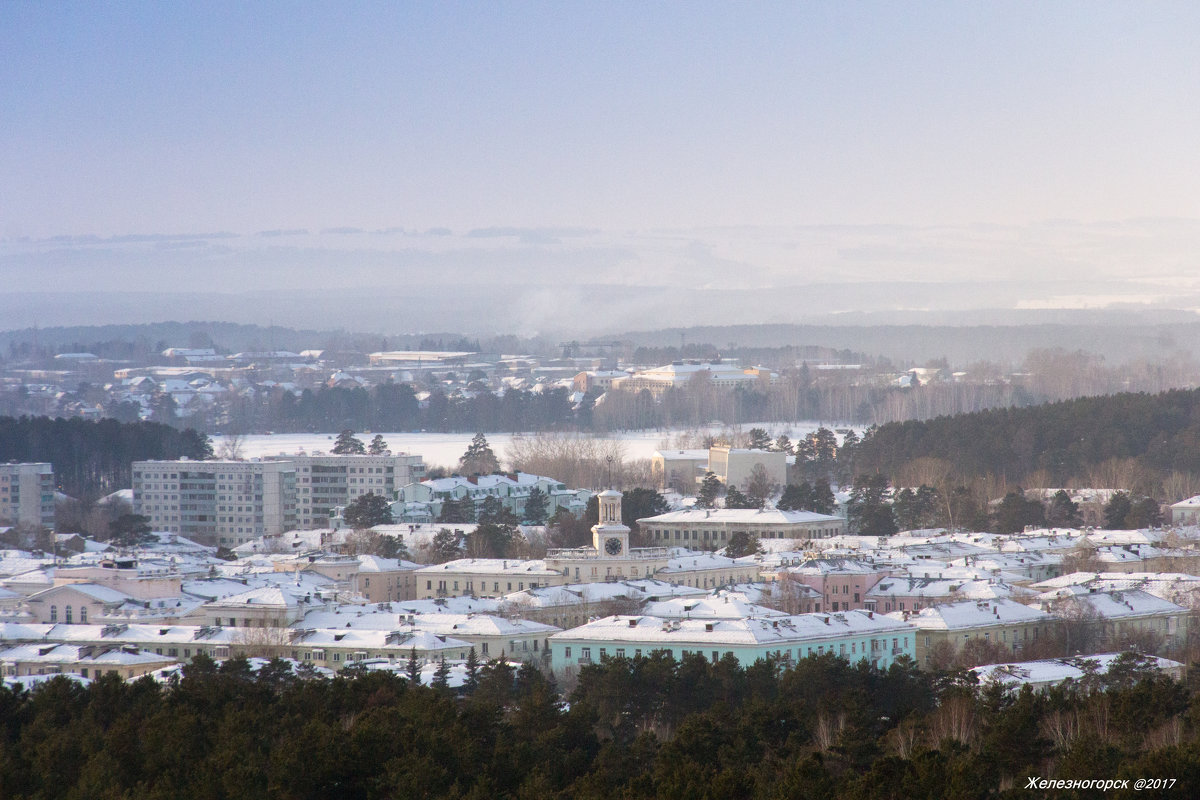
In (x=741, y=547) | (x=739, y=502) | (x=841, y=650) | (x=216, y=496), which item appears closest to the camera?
(x=841, y=650)

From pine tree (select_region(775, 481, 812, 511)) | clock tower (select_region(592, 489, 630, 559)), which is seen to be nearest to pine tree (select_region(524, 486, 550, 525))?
pine tree (select_region(775, 481, 812, 511))

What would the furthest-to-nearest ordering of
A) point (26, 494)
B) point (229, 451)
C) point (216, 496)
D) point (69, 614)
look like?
point (229, 451) < point (216, 496) < point (26, 494) < point (69, 614)

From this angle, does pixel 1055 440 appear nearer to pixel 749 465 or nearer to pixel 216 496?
pixel 749 465

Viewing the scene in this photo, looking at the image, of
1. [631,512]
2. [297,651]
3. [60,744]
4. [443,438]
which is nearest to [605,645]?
[297,651]

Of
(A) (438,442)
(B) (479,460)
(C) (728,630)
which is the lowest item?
(A) (438,442)

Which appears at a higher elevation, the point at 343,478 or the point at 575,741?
the point at 575,741

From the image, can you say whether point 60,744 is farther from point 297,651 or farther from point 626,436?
point 626,436

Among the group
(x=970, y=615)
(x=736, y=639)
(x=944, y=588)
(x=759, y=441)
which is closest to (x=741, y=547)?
(x=944, y=588)
